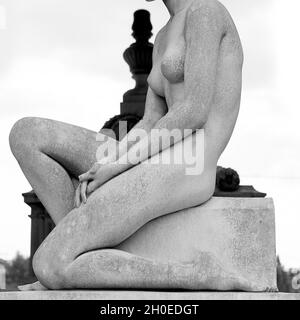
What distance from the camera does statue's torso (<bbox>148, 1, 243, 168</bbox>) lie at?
6035mm

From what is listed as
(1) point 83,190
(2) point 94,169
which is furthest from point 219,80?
(1) point 83,190

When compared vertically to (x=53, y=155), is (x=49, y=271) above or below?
below

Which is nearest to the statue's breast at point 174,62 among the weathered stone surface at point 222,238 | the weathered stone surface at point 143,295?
the weathered stone surface at point 222,238

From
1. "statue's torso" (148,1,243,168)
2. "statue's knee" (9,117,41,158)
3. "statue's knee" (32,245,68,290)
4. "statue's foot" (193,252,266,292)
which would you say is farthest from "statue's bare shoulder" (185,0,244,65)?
"statue's knee" (32,245,68,290)

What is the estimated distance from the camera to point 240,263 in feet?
19.6

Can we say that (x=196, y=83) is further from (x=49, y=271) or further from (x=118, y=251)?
(x=49, y=271)

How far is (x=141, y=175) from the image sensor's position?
5801mm

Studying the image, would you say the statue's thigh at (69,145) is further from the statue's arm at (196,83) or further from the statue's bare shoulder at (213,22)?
the statue's bare shoulder at (213,22)

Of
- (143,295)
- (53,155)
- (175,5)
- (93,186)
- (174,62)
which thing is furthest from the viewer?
(175,5)

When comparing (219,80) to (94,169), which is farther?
(219,80)

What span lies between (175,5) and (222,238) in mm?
1650

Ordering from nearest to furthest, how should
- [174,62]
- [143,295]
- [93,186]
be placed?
[143,295], [93,186], [174,62]

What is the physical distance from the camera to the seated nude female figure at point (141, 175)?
5.76 metres
